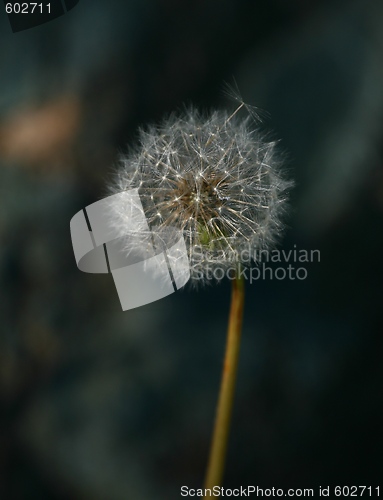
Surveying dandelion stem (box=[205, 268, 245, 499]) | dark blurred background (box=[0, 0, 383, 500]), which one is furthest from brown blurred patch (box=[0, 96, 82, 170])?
dandelion stem (box=[205, 268, 245, 499])

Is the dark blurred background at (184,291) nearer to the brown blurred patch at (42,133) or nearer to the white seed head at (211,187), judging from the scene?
the brown blurred patch at (42,133)

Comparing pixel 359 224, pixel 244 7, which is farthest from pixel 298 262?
pixel 244 7

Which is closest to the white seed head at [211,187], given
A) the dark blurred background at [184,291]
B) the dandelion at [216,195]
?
the dandelion at [216,195]

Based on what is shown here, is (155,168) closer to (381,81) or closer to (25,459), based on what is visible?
(381,81)

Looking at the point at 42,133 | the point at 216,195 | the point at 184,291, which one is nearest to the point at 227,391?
the point at 184,291

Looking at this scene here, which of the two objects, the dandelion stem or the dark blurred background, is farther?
the dark blurred background

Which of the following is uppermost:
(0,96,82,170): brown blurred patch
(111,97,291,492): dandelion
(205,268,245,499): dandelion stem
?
(0,96,82,170): brown blurred patch

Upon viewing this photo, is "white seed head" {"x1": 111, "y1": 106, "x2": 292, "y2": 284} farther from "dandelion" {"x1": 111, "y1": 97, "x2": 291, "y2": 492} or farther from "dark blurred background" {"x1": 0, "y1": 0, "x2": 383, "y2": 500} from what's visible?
"dark blurred background" {"x1": 0, "y1": 0, "x2": 383, "y2": 500}

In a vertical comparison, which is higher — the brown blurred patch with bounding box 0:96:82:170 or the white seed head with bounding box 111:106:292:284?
the brown blurred patch with bounding box 0:96:82:170
